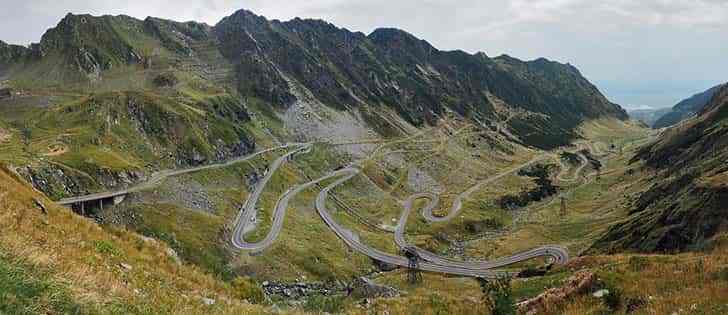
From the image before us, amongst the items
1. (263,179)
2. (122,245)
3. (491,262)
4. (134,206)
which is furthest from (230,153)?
(122,245)

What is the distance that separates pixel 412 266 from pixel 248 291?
3791 inches

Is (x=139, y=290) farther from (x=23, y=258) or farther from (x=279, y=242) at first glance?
(x=279, y=242)

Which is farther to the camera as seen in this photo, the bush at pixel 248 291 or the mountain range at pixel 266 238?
the bush at pixel 248 291

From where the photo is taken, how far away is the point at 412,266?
124438 millimetres

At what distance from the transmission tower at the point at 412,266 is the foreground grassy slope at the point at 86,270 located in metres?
88.6

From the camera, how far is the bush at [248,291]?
30.5 meters

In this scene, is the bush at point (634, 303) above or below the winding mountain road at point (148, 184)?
above

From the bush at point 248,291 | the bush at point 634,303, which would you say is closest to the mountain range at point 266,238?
the bush at point 634,303

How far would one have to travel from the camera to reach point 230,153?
198250 millimetres

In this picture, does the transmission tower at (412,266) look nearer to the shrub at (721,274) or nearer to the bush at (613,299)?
the shrub at (721,274)

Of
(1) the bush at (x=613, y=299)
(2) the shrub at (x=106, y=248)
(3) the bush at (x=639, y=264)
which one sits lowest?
(3) the bush at (x=639, y=264)

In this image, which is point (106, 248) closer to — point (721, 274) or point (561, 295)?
point (561, 295)

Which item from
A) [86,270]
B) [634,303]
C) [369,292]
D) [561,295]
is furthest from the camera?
[369,292]

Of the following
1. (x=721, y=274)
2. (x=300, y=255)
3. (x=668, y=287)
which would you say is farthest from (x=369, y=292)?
(x=300, y=255)
